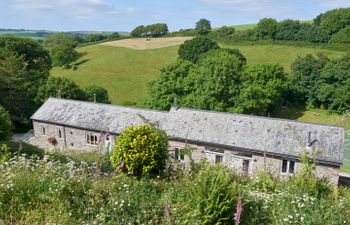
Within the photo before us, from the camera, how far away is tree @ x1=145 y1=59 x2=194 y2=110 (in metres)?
37.8

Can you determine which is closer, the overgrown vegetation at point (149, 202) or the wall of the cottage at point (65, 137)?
the overgrown vegetation at point (149, 202)

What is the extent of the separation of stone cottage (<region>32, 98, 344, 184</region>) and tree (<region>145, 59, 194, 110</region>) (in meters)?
10.7

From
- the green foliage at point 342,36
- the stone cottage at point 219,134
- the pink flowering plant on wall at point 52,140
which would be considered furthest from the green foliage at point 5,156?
the green foliage at point 342,36

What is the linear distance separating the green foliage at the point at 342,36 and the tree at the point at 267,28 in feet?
46.0

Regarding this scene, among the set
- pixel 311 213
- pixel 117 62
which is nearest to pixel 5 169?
pixel 311 213

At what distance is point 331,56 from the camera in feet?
202

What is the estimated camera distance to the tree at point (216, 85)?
A: 36438 mm

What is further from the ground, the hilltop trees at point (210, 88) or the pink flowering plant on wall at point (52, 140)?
the hilltop trees at point (210, 88)

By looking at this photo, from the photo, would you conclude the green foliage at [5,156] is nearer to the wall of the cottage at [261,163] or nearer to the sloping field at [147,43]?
the wall of the cottage at [261,163]

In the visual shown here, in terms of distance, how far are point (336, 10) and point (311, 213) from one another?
87.4 meters

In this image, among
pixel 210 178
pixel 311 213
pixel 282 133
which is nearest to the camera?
pixel 311 213

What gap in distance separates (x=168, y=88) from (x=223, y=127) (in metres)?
15.9

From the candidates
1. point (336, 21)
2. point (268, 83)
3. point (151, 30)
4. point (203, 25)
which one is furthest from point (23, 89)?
point (336, 21)

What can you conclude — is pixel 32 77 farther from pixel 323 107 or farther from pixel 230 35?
pixel 230 35
